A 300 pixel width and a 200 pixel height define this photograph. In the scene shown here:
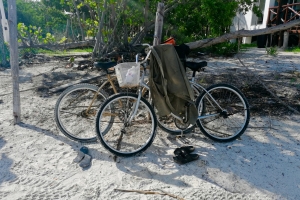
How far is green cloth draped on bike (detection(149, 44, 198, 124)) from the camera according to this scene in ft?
9.83

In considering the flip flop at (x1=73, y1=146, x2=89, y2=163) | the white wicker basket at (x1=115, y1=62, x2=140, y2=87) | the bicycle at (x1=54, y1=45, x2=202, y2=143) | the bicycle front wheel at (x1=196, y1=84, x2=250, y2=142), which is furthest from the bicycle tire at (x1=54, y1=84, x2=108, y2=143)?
the bicycle front wheel at (x1=196, y1=84, x2=250, y2=142)

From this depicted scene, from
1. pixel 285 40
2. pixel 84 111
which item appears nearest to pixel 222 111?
pixel 84 111

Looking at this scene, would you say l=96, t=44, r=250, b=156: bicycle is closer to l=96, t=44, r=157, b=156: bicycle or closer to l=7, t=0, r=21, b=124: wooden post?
l=96, t=44, r=157, b=156: bicycle

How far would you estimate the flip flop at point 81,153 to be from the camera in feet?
9.80

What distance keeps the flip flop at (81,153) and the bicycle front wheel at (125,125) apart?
274 millimetres

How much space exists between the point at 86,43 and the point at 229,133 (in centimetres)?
550

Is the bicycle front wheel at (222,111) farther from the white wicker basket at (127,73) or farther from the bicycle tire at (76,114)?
the bicycle tire at (76,114)

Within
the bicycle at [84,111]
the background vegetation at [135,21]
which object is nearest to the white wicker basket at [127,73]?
the bicycle at [84,111]

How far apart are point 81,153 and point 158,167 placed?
93 centimetres

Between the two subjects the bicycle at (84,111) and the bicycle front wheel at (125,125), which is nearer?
the bicycle front wheel at (125,125)

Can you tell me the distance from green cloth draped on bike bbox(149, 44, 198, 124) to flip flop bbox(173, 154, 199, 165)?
528 mm

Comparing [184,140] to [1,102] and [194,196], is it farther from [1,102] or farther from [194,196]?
[1,102]

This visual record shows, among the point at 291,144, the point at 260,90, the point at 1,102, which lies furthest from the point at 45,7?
the point at 291,144

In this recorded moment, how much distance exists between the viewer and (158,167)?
2885 mm
